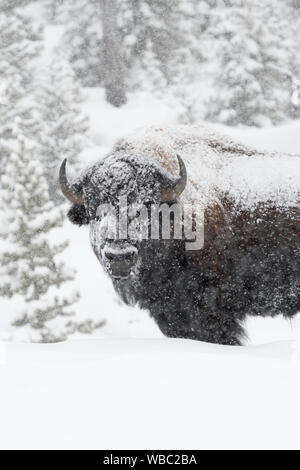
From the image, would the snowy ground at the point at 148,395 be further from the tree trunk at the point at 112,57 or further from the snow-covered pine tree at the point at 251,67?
the tree trunk at the point at 112,57

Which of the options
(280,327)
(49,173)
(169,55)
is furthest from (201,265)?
(169,55)

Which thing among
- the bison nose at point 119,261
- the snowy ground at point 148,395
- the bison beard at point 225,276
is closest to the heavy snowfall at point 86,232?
the snowy ground at point 148,395

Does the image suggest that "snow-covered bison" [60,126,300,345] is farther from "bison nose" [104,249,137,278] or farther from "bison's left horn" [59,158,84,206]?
"bison nose" [104,249,137,278]

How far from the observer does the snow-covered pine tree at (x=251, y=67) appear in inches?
805

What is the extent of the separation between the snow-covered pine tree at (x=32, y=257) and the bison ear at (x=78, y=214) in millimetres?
4655

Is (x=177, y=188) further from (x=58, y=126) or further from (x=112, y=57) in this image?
(x=112, y=57)

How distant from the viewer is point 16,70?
55.0 ft

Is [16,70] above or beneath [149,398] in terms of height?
above

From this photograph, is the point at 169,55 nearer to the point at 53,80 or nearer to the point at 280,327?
the point at 53,80

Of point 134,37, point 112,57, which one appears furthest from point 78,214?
point 112,57

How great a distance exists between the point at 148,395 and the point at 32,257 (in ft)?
25.6

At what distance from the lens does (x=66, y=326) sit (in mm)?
10555

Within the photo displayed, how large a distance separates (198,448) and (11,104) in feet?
48.5

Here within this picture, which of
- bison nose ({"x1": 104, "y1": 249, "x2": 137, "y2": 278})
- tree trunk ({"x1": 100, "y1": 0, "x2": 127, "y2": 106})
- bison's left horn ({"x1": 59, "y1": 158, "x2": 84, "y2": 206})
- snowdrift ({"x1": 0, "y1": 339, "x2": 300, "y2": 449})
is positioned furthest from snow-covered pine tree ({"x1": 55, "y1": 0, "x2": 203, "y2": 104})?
snowdrift ({"x1": 0, "y1": 339, "x2": 300, "y2": 449})
